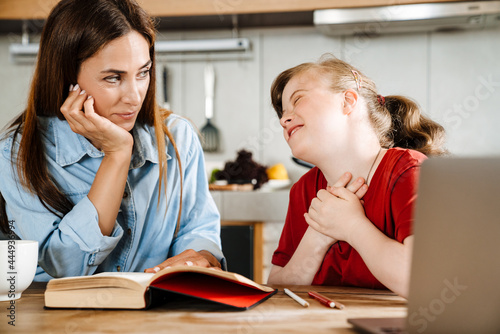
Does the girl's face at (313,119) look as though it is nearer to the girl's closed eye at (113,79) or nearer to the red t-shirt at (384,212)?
the red t-shirt at (384,212)

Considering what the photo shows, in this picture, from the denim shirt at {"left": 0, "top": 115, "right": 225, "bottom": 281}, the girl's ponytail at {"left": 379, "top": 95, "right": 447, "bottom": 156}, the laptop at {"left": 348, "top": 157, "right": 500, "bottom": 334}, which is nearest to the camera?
the laptop at {"left": 348, "top": 157, "right": 500, "bottom": 334}

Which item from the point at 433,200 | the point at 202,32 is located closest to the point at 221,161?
the point at 202,32

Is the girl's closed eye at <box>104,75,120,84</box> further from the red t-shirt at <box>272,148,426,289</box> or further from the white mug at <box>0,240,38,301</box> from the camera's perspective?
the red t-shirt at <box>272,148,426,289</box>

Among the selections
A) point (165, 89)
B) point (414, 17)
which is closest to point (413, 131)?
point (414, 17)

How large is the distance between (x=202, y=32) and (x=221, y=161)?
89 cm

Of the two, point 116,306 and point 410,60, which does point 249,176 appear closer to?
point 410,60

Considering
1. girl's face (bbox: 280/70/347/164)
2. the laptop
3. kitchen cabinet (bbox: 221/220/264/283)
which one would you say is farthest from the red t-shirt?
kitchen cabinet (bbox: 221/220/264/283)

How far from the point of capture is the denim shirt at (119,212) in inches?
45.6

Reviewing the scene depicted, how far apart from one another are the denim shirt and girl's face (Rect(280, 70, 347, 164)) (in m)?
0.35

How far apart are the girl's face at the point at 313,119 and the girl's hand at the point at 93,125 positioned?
0.40 meters

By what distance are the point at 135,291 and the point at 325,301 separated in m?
0.32

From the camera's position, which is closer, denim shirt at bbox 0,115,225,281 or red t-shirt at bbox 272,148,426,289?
red t-shirt at bbox 272,148,426,289

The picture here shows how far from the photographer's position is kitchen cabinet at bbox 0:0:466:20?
9.32ft

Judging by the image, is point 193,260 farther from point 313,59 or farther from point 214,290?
point 313,59
